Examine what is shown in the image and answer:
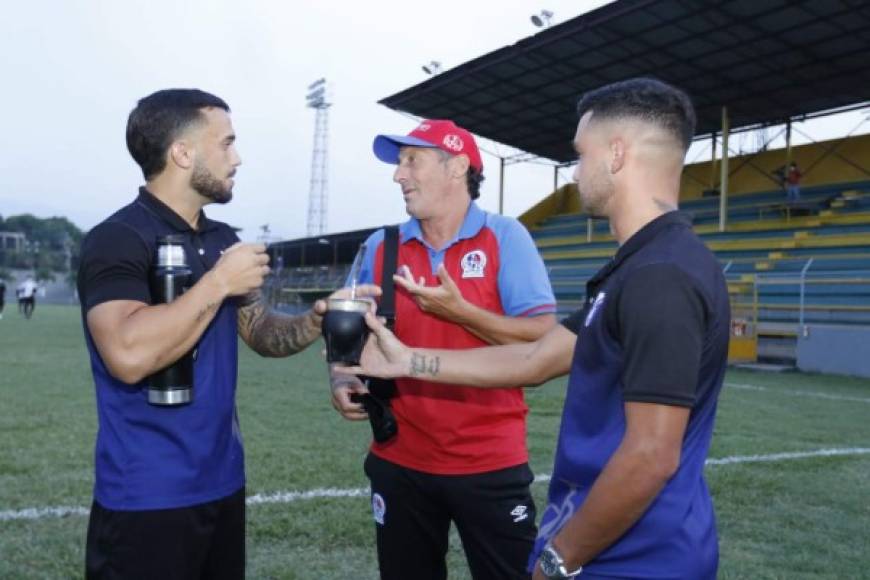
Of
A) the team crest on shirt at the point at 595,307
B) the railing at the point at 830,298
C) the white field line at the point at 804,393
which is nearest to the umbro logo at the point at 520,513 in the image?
the team crest on shirt at the point at 595,307

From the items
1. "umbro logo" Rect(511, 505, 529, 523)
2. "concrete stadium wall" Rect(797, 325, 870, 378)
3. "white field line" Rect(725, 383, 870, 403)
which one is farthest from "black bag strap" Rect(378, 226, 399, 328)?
"concrete stadium wall" Rect(797, 325, 870, 378)

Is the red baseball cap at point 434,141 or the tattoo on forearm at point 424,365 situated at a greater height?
the red baseball cap at point 434,141

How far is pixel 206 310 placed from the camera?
2.56 metres

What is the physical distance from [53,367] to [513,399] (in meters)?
13.9

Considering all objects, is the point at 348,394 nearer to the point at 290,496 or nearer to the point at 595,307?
the point at 595,307

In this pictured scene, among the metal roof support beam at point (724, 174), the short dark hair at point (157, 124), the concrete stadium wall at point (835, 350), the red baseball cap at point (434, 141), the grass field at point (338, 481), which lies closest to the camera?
the short dark hair at point (157, 124)

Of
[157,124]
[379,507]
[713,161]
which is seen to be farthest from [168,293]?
[713,161]

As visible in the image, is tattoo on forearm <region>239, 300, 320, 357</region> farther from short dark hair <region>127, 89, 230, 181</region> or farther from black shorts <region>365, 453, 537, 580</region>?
short dark hair <region>127, 89, 230, 181</region>

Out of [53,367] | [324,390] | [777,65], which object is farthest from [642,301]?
[777,65]

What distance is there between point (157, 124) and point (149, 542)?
1.41 metres

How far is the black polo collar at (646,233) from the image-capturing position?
2123 millimetres

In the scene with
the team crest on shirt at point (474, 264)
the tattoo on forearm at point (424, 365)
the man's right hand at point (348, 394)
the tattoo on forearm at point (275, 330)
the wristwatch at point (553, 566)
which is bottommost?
the wristwatch at point (553, 566)

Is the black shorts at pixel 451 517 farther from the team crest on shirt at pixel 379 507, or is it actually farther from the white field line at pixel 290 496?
the white field line at pixel 290 496

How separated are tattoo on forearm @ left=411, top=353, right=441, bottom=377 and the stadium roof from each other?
19.8 meters
